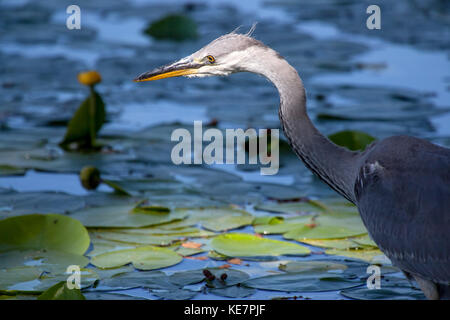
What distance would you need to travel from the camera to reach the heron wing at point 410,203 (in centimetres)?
381

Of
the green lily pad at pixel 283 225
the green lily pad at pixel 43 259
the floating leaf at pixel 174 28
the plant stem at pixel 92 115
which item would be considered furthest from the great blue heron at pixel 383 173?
the floating leaf at pixel 174 28

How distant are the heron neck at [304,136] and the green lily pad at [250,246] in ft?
1.89

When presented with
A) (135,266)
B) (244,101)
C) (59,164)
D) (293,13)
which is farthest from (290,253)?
(293,13)

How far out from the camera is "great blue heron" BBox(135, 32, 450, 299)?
3.83 m

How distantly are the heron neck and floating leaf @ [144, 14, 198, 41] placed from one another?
5.40m

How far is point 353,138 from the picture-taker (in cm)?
548

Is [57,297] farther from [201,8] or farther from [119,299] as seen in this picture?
[201,8]

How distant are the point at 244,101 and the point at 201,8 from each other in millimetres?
4263

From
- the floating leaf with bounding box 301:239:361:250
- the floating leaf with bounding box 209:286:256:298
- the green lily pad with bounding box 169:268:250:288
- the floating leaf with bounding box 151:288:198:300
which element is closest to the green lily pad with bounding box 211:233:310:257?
the floating leaf with bounding box 301:239:361:250

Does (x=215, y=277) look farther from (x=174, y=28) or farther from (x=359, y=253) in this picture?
(x=174, y=28)

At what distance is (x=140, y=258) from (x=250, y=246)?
0.66 m

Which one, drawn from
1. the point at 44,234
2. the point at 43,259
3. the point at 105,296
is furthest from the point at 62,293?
the point at 44,234

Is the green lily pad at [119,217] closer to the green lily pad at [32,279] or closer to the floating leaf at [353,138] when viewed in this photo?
the green lily pad at [32,279]

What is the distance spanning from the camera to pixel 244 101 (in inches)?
288
